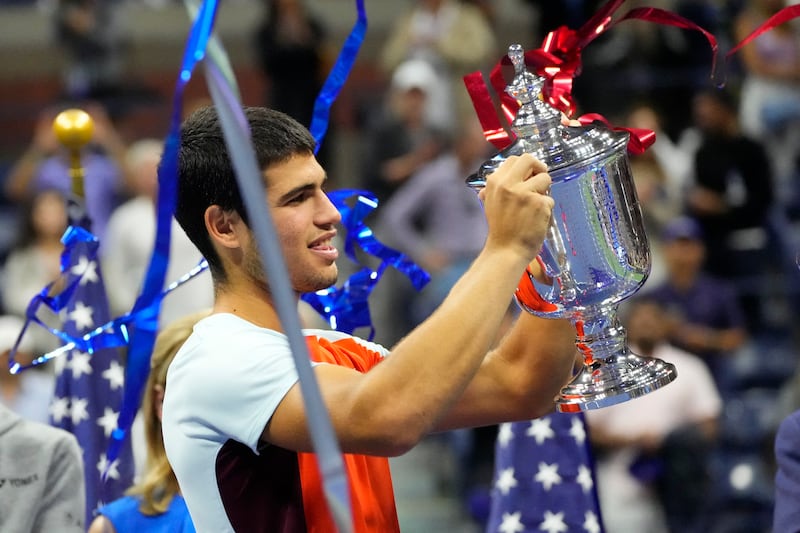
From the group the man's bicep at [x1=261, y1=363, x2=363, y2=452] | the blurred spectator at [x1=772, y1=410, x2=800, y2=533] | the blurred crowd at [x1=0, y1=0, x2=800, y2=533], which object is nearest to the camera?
the man's bicep at [x1=261, y1=363, x2=363, y2=452]

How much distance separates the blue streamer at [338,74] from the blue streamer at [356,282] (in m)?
0.24

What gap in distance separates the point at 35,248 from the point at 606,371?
586 centimetres

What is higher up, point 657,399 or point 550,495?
point 550,495

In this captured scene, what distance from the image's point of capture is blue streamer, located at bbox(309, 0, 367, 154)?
269 centimetres

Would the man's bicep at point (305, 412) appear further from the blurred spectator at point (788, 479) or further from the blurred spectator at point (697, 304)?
the blurred spectator at point (697, 304)

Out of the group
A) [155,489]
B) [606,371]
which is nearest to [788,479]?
[606,371]

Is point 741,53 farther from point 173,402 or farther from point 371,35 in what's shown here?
point 173,402

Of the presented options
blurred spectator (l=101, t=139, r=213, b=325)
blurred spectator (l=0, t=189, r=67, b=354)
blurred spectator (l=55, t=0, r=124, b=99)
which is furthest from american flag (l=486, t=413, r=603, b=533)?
blurred spectator (l=55, t=0, r=124, b=99)

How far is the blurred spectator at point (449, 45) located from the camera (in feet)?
28.2

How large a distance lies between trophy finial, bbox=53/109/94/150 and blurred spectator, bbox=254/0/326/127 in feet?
16.0

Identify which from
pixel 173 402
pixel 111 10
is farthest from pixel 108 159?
pixel 173 402

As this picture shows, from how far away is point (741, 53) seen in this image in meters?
8.63

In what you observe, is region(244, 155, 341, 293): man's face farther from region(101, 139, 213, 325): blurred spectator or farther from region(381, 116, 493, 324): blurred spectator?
region(381, 116, 493, 324): blurred spectator

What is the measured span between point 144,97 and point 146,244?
2.35 meters
